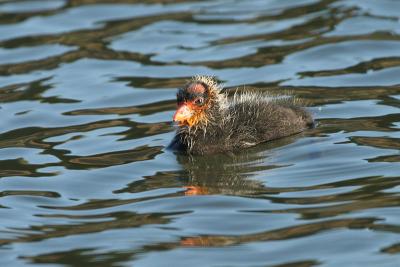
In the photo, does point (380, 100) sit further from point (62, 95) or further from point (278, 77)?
point (62, 95)

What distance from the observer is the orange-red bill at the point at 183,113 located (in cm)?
1085

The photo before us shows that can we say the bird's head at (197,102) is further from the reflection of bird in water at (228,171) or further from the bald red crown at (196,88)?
the reflection of bird in water at (228,171)

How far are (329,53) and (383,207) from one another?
6112 millimetres

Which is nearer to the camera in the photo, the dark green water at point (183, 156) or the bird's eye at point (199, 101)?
the dark green water at point (183, 156)

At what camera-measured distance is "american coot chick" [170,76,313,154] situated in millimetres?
11016

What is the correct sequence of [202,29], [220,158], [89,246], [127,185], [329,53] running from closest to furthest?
1. [89,246]
2. [127,185]
3. [220,158]
4. [329,53]
5. [202,29]

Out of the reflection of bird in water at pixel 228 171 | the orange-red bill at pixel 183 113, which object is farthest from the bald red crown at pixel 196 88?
the reflection of bird in water at pixel 228 171

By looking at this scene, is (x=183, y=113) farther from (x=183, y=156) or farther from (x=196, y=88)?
(x=183, y=156)

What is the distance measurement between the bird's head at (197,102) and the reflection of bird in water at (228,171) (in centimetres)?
39

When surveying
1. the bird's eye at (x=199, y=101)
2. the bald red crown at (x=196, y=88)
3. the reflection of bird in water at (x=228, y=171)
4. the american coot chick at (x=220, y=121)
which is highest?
the bald red crown at (x=196, y=88)

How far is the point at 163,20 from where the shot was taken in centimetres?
1741

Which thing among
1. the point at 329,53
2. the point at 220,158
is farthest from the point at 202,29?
the point at 220,158

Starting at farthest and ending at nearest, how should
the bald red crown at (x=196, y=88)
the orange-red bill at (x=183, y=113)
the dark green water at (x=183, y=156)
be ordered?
the bald red crown at (x=196, y=88) → the orange-red bill at (x=183, y=113) → the dark green water at (x=183, y=156)

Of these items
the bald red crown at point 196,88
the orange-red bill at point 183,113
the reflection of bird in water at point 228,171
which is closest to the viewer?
the reflection of bird in water at point 228,171
